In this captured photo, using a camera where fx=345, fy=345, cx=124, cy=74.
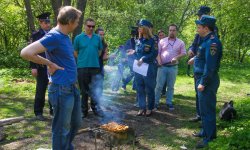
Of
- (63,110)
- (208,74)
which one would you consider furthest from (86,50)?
(63,110)

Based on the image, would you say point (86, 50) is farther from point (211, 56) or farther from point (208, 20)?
point (211, 56)

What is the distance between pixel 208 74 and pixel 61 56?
2340mm

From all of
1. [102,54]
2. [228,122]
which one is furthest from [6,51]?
[228,122]

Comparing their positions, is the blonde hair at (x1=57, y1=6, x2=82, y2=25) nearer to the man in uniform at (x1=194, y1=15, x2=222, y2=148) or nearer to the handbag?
the man in uniform at (x1=194, y1=15, x2=222, y2=148)

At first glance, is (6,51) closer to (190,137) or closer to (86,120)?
(86,120)

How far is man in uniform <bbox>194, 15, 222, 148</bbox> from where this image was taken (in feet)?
17.5

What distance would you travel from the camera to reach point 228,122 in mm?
7203

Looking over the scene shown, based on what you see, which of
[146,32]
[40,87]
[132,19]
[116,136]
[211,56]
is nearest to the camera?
[116,136]

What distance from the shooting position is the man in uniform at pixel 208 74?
17.5ft

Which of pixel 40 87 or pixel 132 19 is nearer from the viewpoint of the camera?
pixel 40 87

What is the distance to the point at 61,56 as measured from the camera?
4.39m

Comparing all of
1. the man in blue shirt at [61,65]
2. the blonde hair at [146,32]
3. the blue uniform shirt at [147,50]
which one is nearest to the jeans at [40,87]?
the blue uniform shirt at [147,50]

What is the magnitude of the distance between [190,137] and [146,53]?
7.16 feet

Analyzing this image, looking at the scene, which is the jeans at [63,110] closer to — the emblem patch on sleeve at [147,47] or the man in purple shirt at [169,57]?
the emblem patch on sleeve at [147,47]
